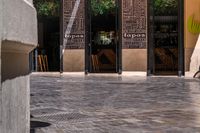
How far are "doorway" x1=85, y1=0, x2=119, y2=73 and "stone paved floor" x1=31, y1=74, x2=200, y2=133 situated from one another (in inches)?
296

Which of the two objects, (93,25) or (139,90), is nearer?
(139,90)

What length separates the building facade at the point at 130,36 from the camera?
78.8ft

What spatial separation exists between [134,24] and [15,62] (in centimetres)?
2079

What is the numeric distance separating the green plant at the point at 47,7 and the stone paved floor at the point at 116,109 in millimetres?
8409

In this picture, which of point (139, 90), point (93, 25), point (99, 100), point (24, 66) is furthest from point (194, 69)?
point (24, 66)

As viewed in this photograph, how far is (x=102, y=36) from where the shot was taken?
25.0m

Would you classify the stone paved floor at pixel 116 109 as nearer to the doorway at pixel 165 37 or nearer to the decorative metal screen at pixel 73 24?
the doorway at pixel 165 37

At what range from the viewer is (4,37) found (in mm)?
2646

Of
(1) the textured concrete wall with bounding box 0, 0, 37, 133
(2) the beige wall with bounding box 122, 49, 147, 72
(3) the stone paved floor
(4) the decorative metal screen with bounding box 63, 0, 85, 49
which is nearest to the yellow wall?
(2) the beige wall with bounding box 122, 49, 147, 72

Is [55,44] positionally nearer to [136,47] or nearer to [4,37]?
[136,47]

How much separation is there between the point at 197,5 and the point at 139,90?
29.9 ft

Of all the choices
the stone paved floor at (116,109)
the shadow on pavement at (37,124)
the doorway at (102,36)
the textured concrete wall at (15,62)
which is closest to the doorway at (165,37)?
the doorway at (102,36)

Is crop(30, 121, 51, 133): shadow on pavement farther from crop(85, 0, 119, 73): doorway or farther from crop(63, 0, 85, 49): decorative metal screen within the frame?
crop(85, 0, 119, 73): doorway

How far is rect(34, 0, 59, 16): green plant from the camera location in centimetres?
2492
